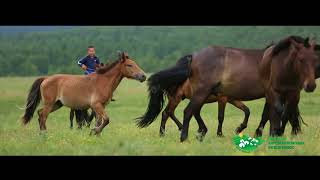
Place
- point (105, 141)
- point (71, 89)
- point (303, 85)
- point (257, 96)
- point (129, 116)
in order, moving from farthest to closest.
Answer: point (129, 116), point (71, 89), point (257, 96), point (105, 141), point (303, 85)

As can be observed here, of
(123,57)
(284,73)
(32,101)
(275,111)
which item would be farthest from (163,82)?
(32,101)

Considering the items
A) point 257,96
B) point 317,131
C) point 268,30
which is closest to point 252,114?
point 317,131

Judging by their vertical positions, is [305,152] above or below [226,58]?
below

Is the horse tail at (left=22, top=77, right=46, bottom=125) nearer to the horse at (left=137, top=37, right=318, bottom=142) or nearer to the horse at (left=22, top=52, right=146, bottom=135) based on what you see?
the horse at (left=22, top=52, right=146, bottom=135)

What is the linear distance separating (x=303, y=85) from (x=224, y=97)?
3.18 meters

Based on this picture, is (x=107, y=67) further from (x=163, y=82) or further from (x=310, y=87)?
(x=310, y=87)

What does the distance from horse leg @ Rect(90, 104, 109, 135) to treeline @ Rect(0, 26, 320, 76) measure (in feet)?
93.0

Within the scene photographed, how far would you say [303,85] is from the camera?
1098cm

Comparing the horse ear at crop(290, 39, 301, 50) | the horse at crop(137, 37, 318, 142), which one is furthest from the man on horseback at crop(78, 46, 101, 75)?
the horse ear at crop(290, 39, 301, 50)

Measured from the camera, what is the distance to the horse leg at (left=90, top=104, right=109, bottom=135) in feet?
42.0

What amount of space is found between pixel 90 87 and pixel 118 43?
37013 millimetres

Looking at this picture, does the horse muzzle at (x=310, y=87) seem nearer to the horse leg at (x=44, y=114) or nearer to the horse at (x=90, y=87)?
the horse at (x=90, y=87)

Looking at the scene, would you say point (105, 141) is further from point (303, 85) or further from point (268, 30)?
point (268, 30)

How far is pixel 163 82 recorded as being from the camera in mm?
13641
